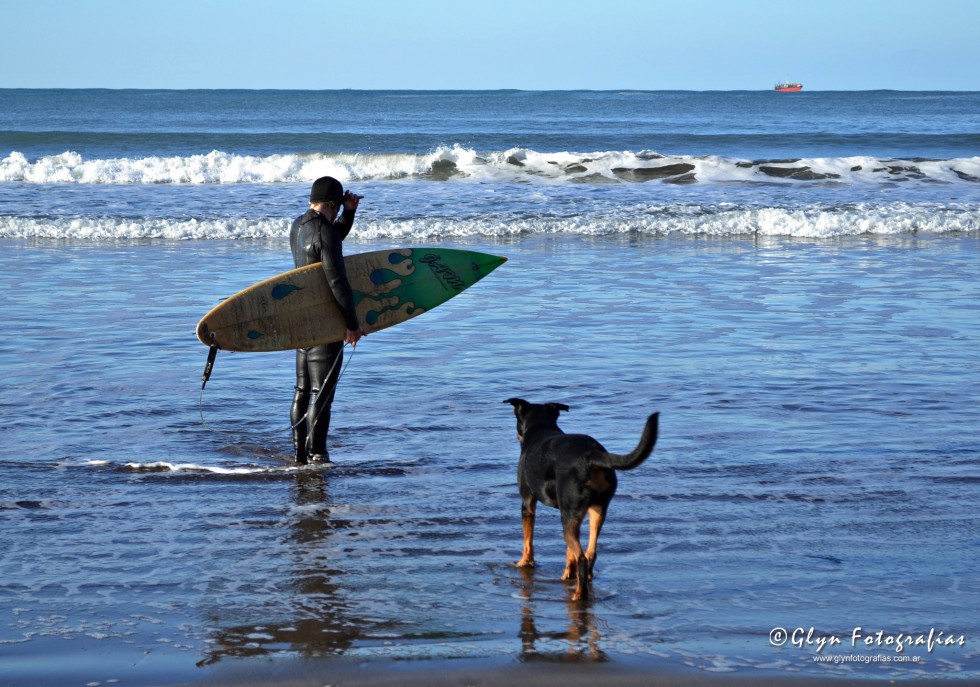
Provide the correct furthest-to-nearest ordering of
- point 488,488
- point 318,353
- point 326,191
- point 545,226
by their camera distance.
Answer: point 545,226, point 318,353, point 326,191, point 488,488

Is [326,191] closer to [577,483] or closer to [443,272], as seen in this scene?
[443,272]

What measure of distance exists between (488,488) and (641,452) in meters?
1.79

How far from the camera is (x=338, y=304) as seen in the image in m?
6.17

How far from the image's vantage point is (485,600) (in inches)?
166

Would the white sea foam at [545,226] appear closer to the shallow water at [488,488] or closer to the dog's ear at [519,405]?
the shallow water at [488,488]

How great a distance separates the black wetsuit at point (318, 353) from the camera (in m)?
6.15

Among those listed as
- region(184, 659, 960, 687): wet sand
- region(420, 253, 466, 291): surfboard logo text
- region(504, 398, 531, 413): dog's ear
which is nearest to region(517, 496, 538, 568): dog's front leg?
Answer: region(504, 398, 531, 413): dog's ear

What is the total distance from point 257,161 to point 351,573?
24560mm

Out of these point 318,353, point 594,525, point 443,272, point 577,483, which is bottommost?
point 594,525

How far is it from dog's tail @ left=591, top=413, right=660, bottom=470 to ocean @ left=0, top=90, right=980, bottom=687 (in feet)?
1.79

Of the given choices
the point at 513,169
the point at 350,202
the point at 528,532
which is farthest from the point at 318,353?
A: the point at 513,169

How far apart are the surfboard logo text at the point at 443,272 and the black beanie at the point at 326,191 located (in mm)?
1317

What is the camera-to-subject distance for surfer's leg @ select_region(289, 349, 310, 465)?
631 centimetres

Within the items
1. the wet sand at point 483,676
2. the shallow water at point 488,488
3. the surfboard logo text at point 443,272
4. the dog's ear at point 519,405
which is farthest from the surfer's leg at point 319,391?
the wet sand at point 483,676
